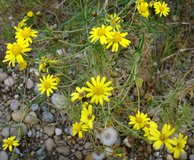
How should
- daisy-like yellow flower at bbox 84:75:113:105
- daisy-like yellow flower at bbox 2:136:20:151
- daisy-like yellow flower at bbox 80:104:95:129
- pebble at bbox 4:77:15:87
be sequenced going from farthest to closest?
pebble at bbox 4:77:15:87
daisy-like yellow flower at bbox 2:136:20:151
daisy-like yellow flower at bbox 80:104:95:129
daisy-like yellow flower at bbox 84:75:113:105

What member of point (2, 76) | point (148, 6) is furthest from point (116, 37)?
point (2, 76)

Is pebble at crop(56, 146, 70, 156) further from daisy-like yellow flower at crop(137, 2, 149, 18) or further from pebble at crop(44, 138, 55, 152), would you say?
daisy-like yellow flower at crop(137, 2, 149, 18)

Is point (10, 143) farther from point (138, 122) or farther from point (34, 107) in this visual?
point (138, 122)

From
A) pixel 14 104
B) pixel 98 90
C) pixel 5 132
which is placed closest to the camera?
pixel 98 90

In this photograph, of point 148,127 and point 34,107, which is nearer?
point 148,127

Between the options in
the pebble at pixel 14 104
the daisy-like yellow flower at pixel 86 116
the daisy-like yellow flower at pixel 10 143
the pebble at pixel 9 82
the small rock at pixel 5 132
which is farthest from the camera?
the pebble at pixel 9 82

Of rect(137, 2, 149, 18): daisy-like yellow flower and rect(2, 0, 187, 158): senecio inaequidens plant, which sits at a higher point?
rect(137, 2, 149, 18): daisy-like yellow flower

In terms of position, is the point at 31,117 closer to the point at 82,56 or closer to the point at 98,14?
the point at 82,56

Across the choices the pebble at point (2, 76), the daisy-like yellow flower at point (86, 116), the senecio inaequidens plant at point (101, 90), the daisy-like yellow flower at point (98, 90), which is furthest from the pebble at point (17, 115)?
the daisy-like yellow flower at point (98, 90)

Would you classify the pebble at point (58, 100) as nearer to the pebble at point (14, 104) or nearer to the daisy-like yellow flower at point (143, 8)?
the pebble at point (14, 104)

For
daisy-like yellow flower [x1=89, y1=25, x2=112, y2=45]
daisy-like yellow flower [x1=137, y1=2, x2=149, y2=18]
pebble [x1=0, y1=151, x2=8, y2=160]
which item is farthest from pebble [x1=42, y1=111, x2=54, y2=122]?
daisy-like yellow flower [x1=137, y1=2, x2=149, y2=18]
